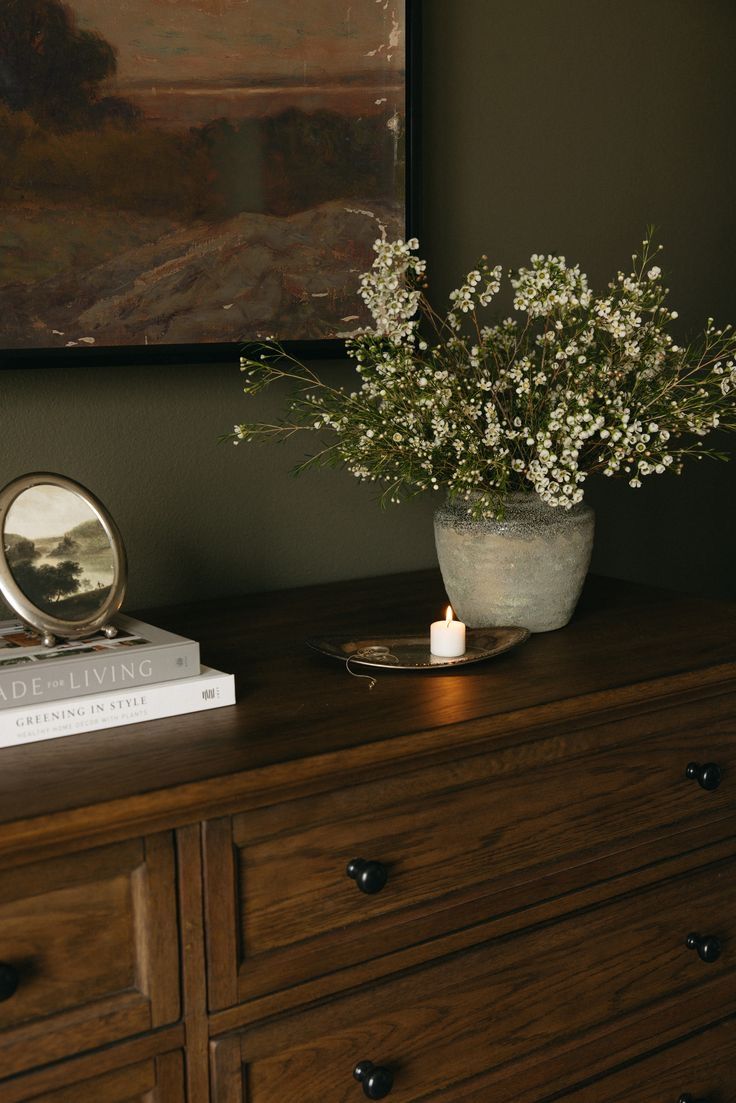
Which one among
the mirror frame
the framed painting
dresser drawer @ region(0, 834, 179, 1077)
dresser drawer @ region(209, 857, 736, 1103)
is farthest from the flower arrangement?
dresser drawer @ region(0, 834, 179, 1077)

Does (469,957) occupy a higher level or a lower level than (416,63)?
lower

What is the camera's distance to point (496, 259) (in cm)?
202

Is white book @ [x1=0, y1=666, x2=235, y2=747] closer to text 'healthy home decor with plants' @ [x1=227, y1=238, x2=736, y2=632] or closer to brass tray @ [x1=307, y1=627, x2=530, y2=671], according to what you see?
brass tray @ [x1=307, y1=627, x2=530, y2=671]

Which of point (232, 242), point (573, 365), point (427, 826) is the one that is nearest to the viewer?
point (427, 826)

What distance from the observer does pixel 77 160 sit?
154 centimetres

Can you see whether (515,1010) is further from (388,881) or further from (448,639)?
(448,639)

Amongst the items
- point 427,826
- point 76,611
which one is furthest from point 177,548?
point 427,826

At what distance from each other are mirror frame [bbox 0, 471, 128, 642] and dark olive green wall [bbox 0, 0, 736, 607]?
318 millimetres

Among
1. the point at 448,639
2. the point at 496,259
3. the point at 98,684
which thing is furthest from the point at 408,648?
the point at 496,259

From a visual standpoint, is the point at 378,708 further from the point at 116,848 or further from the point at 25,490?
the point at 25,490

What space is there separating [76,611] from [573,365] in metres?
0.73

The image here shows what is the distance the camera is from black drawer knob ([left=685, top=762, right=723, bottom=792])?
1.49m

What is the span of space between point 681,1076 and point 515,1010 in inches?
14.4

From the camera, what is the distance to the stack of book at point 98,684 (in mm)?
1154
